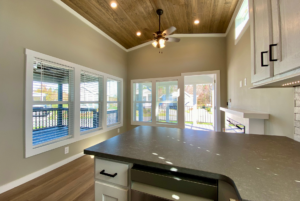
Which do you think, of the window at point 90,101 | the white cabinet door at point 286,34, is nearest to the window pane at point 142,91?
the window at point 90,101

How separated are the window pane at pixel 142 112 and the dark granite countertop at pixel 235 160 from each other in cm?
332

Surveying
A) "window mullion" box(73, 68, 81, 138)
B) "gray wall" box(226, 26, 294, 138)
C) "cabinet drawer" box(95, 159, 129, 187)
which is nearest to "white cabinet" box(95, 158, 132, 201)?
"cabinet drawer" box(95, 159, 129, 187)

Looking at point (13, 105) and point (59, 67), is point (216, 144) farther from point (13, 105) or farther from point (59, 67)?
point (59, 67)

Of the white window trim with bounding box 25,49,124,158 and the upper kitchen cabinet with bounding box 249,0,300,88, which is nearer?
the upper kitchen cabinet with bounding box 249,0,300,88

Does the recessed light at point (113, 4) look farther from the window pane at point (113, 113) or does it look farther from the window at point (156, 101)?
the window pane at point (113, 113)

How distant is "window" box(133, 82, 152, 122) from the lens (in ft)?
14.6

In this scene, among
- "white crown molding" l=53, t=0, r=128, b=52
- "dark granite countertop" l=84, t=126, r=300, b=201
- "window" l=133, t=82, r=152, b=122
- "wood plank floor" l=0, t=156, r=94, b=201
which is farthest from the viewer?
"window" l=133, t=82, r=152, b=122

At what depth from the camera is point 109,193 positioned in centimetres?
90

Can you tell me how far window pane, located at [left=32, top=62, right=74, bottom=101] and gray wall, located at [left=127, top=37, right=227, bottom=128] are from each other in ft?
7.34

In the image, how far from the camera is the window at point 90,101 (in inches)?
116

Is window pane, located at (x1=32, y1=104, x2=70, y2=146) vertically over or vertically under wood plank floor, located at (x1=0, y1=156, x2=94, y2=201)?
over

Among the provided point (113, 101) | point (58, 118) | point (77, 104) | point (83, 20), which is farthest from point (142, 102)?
point (83, 20)

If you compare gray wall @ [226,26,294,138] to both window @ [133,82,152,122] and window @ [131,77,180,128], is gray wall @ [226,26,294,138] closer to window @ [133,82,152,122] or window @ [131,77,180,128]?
window @ [131,77,180,128]

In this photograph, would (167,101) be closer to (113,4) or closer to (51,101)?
(113,4)
